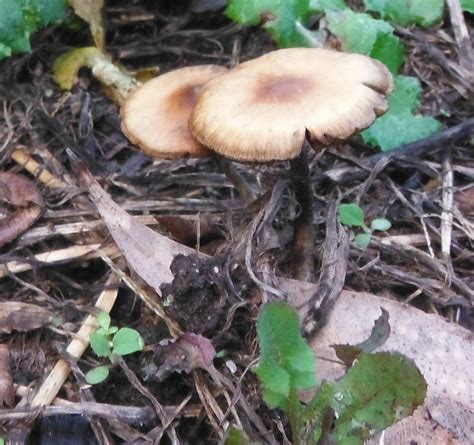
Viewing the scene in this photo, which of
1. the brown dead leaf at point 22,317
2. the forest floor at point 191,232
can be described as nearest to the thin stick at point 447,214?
the forest floor at point 191,232

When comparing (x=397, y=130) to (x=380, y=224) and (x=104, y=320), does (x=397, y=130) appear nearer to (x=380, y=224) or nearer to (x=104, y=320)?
(x=380, y=224)

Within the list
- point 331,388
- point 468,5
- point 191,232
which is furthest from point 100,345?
point 468,5

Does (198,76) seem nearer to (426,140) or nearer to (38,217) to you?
(38,217)

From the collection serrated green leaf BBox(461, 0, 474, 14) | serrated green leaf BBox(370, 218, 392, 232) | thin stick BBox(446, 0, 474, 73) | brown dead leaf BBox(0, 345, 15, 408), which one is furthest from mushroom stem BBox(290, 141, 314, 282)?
serrated green leaf BBox(461, 0, 474, 14)

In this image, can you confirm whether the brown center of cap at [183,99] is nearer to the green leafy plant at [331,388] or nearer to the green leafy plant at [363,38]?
the green leafy plant at [363,38]

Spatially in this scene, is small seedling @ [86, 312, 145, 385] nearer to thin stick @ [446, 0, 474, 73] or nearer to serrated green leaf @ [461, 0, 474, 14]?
thin stick @ [446, 0, 474, 73]
